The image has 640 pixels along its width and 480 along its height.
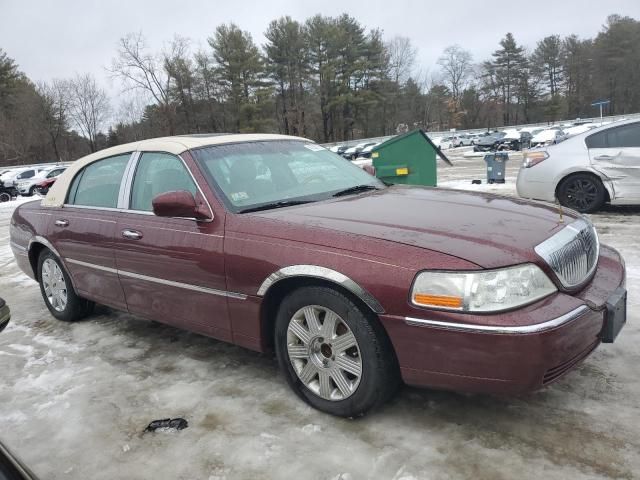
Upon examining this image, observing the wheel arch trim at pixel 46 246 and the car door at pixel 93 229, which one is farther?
the wheel arch trim at pixel 46 246

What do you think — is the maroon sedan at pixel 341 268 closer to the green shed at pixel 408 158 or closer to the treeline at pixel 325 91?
the green shed at pixel 408 158

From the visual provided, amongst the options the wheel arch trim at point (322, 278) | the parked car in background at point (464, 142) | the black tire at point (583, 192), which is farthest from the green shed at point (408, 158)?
the parked car in background at point (464, 142)

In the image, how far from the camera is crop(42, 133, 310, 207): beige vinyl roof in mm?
3617

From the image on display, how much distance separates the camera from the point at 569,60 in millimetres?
72562

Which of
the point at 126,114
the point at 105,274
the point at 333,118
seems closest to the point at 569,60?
the point at 333,118

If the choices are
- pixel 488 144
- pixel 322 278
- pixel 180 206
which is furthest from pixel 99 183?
pixel 488 144

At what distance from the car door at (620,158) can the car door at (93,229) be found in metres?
6.55

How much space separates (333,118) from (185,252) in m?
67.7

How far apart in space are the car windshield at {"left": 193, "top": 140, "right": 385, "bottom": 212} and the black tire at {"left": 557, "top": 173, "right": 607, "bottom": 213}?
5.05 meters

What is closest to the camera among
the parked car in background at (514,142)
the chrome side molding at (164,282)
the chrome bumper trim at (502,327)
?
the chrome bumper trim at (502,327)

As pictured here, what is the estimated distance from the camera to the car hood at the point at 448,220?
2408 mm

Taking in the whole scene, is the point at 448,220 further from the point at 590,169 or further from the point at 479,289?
the point at 590,169

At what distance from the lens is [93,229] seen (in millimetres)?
3975

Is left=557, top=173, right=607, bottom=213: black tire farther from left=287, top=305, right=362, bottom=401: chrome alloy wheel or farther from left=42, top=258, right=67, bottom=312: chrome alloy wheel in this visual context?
left=42, top=258, right=67, bottom=312: chrome alloy wheel
